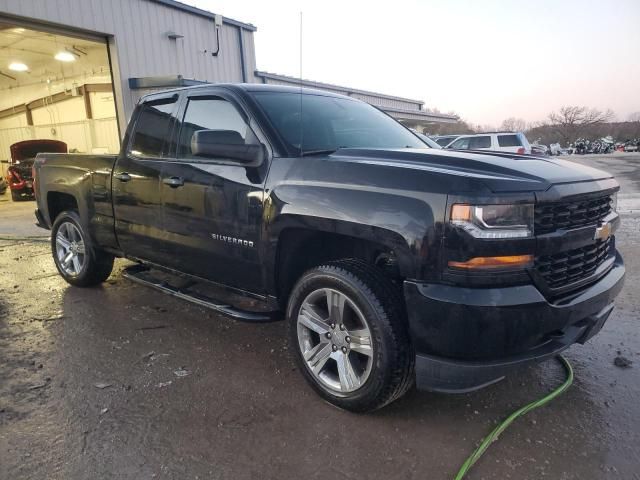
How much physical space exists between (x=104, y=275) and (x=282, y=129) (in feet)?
10.3

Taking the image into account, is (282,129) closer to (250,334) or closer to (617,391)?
(250,334)

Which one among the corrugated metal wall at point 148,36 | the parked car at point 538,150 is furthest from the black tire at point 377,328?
the parked car at point 538,150

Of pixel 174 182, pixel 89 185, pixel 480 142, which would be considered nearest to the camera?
pixel 174 182

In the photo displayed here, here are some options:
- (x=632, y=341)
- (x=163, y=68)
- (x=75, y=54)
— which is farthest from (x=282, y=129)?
(x=75, y=54)

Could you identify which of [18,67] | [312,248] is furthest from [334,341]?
[18,67]

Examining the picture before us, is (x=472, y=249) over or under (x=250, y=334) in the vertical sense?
over

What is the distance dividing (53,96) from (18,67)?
1.85 metres

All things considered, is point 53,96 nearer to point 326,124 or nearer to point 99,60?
point 99,60

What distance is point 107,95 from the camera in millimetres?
18141

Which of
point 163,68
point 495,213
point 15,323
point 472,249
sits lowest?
point 15,323

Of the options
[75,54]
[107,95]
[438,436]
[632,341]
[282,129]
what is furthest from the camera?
[107,95]

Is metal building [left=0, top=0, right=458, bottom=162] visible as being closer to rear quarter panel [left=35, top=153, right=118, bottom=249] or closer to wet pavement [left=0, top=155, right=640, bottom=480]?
rear quarter panel [left=35, top=153, right=118, bottom=249]

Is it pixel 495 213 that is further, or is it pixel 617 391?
pixel 617 391

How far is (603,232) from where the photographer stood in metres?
2.72
